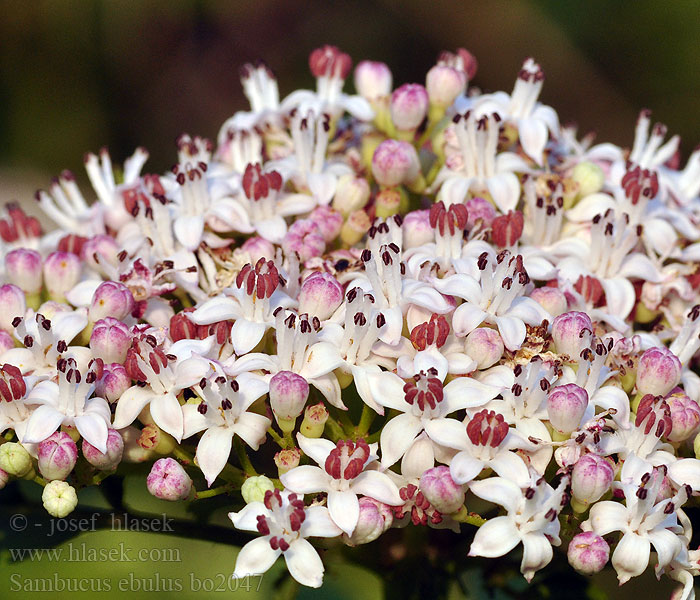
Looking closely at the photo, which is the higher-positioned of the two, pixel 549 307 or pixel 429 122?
pixel 429 122

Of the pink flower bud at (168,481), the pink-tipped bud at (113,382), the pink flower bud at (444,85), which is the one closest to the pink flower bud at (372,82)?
the pink flower bud at (444,85)

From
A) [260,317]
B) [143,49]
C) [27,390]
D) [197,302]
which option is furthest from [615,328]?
[143,49]

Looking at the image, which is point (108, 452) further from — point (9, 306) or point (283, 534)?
point (9, 306)

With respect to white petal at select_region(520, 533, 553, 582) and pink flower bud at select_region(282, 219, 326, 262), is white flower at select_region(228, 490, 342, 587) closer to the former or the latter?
white petal at select_region(520, 533, 553, 582)

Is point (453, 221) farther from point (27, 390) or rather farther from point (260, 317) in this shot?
point (27, 390)

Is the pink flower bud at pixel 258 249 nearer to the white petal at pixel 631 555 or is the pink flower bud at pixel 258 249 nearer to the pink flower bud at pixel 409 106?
the pink flower bud at pixel 409 106

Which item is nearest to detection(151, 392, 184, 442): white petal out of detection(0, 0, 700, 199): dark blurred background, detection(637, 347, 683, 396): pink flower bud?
detection(637, 347, 683, 396): pink flower bud
